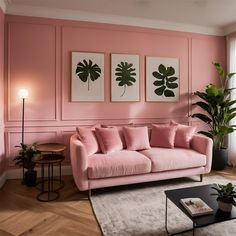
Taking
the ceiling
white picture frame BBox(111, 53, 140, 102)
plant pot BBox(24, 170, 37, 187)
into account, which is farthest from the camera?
white picture frame BBox(111, 53, 140, 102)

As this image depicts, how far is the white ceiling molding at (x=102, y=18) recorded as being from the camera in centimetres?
349

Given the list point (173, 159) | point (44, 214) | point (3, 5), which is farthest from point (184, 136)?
point (3, 5)

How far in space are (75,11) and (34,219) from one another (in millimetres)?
3238

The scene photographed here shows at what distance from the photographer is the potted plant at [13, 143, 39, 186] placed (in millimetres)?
3182

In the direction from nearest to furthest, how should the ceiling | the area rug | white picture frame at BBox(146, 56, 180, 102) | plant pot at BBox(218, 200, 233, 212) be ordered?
plant pot at BBox(218, 200, 233, 212) → the area rug → the ceiling → white picture frame at BBox(146, 56, 180, 102)

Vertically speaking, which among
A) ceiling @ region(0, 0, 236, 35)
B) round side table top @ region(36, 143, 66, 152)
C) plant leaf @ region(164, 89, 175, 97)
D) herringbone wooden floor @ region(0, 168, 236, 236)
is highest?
ceiling @ region(0, 0, 236, 35)

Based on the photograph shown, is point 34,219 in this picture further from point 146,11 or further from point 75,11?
point 146,11

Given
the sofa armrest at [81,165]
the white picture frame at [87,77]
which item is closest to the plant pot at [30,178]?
the sofa armrest at [81,165]

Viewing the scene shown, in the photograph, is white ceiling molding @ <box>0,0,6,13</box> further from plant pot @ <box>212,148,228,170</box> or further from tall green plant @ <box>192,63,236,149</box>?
plant pot @ <box>212,148,228,170</box>

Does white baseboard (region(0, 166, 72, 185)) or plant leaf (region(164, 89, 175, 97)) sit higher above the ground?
plant leaf (region(164, 89, 175, 97))

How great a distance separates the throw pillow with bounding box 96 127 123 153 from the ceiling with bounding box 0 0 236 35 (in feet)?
6.64

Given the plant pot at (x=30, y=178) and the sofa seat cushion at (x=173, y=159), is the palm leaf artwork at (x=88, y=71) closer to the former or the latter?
the sofa seat cushion at (x=173, y=159)

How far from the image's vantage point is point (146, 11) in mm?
3693

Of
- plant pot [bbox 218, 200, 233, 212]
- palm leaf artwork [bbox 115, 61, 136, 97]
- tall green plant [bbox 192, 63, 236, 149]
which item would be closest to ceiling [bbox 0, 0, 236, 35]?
palm leaf artwork [bbox 115, 61, 136, 97]
